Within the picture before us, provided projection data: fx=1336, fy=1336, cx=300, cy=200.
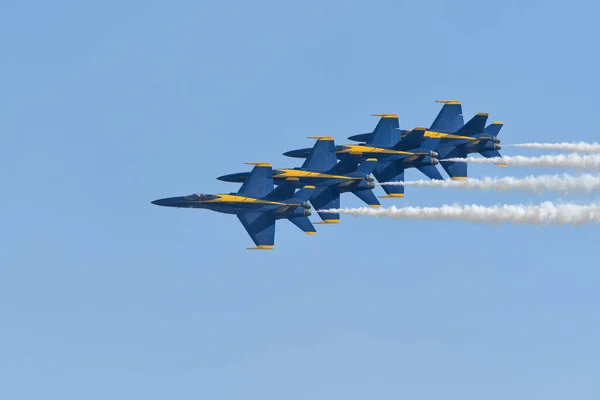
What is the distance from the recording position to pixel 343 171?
114 metres

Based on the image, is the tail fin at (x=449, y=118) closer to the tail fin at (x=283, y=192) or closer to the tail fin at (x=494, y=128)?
the tail fin at (x=494, y=128)

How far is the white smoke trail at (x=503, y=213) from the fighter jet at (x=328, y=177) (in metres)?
1.27

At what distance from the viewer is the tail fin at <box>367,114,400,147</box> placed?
118688 mm

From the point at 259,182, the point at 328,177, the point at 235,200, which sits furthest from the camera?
the point at 328,177

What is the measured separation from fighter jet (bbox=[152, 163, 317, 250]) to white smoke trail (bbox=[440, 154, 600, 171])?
17048mm

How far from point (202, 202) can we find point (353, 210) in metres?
12.8

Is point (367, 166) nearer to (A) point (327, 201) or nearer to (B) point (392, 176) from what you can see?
(B) point (392, 176)

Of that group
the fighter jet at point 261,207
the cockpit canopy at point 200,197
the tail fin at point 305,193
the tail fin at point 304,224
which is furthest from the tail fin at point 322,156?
the cockpit canopy at point 200,197

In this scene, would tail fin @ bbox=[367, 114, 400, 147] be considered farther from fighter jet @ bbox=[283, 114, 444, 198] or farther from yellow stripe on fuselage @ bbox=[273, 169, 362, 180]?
yellow stripe on fuselage @ bbox=[273, 169, 362, 180]

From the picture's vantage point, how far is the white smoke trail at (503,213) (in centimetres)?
10494

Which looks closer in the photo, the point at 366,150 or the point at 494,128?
the point at 366,150

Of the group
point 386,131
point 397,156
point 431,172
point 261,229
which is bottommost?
point 261,229

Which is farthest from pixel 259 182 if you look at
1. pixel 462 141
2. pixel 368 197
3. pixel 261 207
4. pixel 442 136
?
pixel 462 141

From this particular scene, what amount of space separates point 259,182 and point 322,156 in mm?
7179
